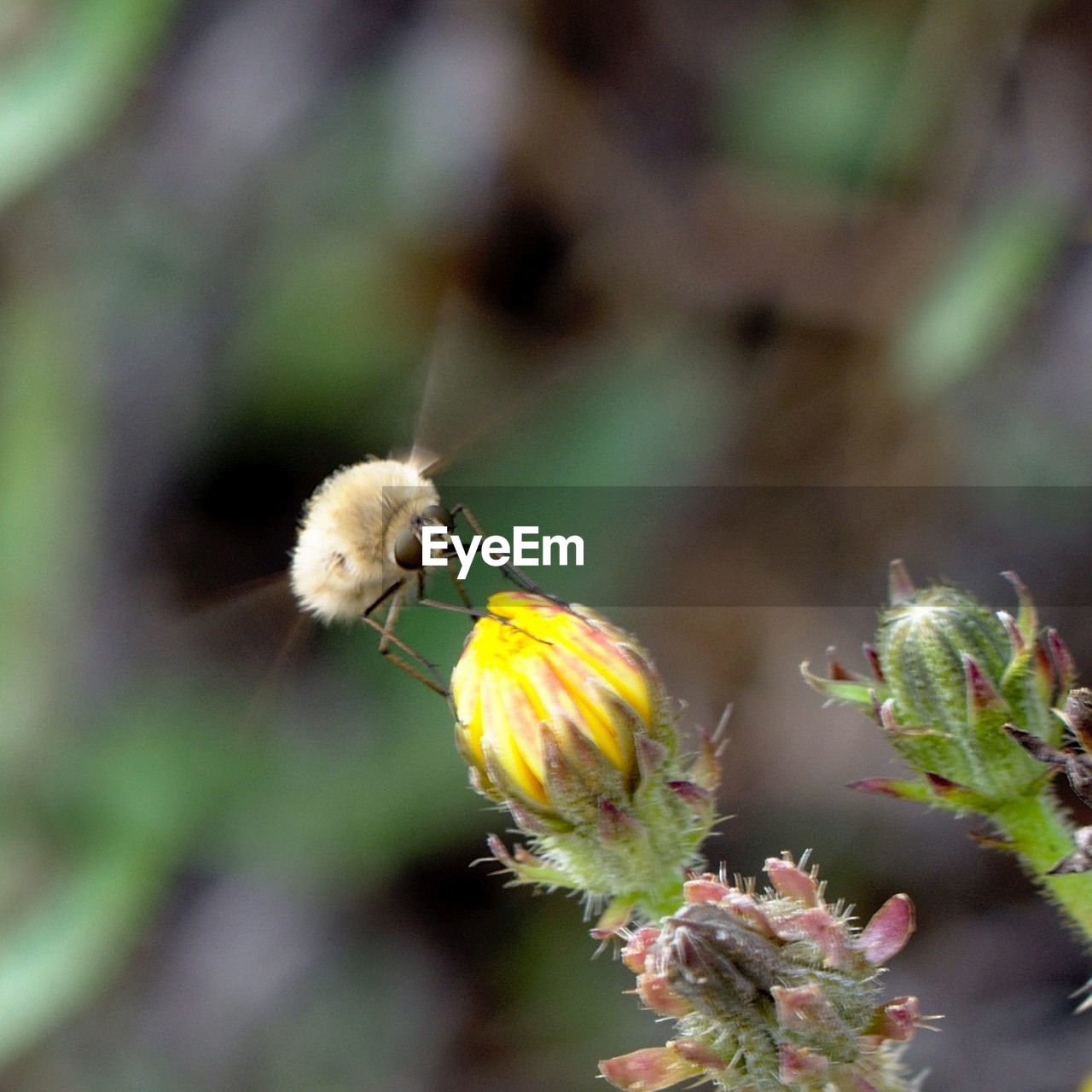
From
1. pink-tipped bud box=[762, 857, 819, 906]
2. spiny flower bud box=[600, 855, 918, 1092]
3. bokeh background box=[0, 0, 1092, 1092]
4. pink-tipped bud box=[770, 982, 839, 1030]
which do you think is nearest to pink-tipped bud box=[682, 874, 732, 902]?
spiny flower bud box=[600, 855, 918, 1092]

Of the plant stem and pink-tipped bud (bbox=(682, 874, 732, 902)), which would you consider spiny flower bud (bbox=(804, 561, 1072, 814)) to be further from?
pink-tipped bud (bbox=(682, 874, 732, 902))

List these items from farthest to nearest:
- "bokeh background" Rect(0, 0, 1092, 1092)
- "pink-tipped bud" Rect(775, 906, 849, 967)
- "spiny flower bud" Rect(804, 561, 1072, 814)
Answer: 1. "bokeh background" Rect(0, 0, 1092, 1092)
2. "spiny flower bud" Rect(804, 561, 1072, 814)
3. "pink-tipped bud" Rect(775, 906, 849, 967)

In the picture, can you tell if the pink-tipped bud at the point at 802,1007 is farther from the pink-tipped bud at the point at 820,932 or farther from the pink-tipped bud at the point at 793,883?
the pink-tipped bud at the point at 793,883

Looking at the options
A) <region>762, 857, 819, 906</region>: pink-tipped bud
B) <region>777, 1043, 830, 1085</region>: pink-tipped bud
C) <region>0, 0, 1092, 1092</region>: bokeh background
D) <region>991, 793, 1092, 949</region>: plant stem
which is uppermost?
<region>0, 0, 1092, 1092</region>: bokeh background

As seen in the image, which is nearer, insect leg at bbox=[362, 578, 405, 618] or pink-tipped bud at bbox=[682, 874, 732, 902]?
pink-tipped bud at bbox=[682, 874, 732, 902]

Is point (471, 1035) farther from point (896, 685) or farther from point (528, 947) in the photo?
point (896, 685)

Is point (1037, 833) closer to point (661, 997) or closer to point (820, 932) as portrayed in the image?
point (820, 932)

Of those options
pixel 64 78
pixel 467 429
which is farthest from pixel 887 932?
pixel 64 78
